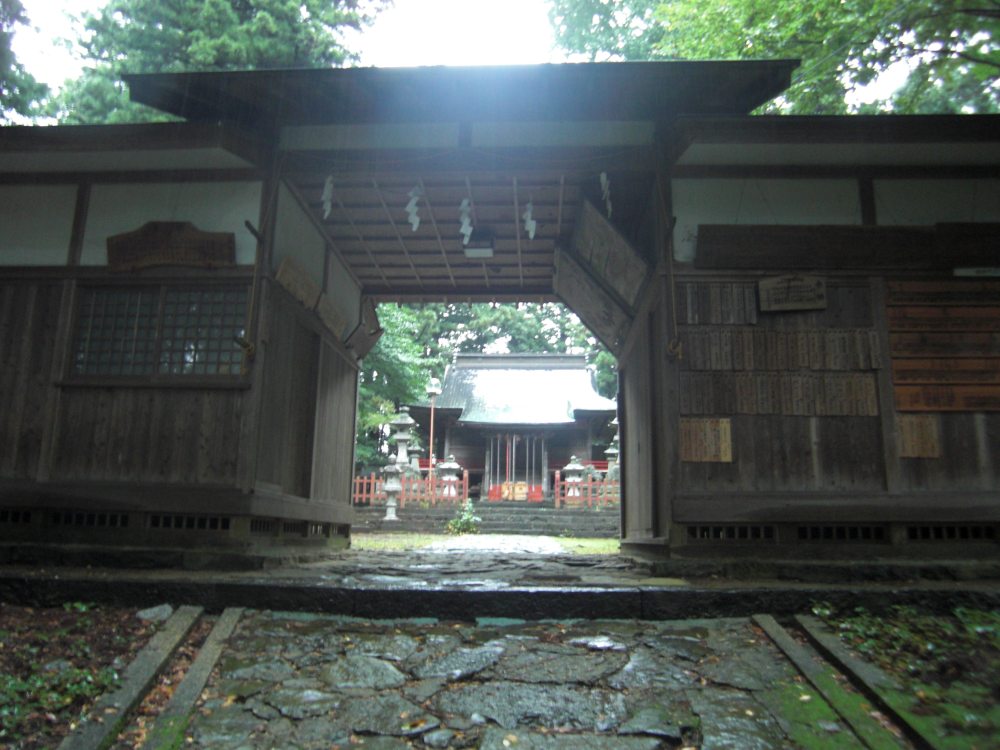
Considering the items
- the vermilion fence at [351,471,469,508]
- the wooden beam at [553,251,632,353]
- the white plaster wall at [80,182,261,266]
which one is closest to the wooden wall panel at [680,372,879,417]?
the wooden beam at [553,251,632,353]

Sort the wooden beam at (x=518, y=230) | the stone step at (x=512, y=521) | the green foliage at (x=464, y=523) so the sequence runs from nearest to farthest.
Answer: the wooden beam at (x=518, y=230) → the green foliage at (x=464, y=523) → the stone step at (x=512, y=521)

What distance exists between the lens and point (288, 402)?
8.09 m

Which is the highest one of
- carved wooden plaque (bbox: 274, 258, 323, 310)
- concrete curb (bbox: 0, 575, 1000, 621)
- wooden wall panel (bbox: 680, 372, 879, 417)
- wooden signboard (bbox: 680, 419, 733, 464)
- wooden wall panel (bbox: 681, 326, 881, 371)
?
carved wooden plaque (bbox: 274, 258, 323, 310)

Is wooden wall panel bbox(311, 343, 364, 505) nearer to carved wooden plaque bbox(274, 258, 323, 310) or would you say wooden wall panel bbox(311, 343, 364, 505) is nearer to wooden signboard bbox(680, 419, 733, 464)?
carved wooden plaque bbox(274, 258, 323, 310)

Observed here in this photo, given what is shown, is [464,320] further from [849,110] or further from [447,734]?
[447,734]

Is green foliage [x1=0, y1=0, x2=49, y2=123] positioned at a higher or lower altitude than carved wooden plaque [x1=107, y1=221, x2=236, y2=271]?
higher

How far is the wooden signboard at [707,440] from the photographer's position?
6.28 m

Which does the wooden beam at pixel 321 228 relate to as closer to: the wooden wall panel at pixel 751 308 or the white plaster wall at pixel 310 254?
the white plaster wall at pixel 310 254

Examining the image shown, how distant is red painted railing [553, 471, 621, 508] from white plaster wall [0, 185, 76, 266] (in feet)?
62.3

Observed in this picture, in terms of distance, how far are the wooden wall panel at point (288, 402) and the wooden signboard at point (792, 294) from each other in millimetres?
4553

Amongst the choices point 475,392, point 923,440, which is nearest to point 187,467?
point 923,440

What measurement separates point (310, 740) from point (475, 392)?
92.1ft

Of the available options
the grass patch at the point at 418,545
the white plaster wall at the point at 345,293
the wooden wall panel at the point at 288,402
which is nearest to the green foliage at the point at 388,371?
the grass patch at the point at 418,545

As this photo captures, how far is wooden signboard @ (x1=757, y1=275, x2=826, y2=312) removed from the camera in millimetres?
6496
